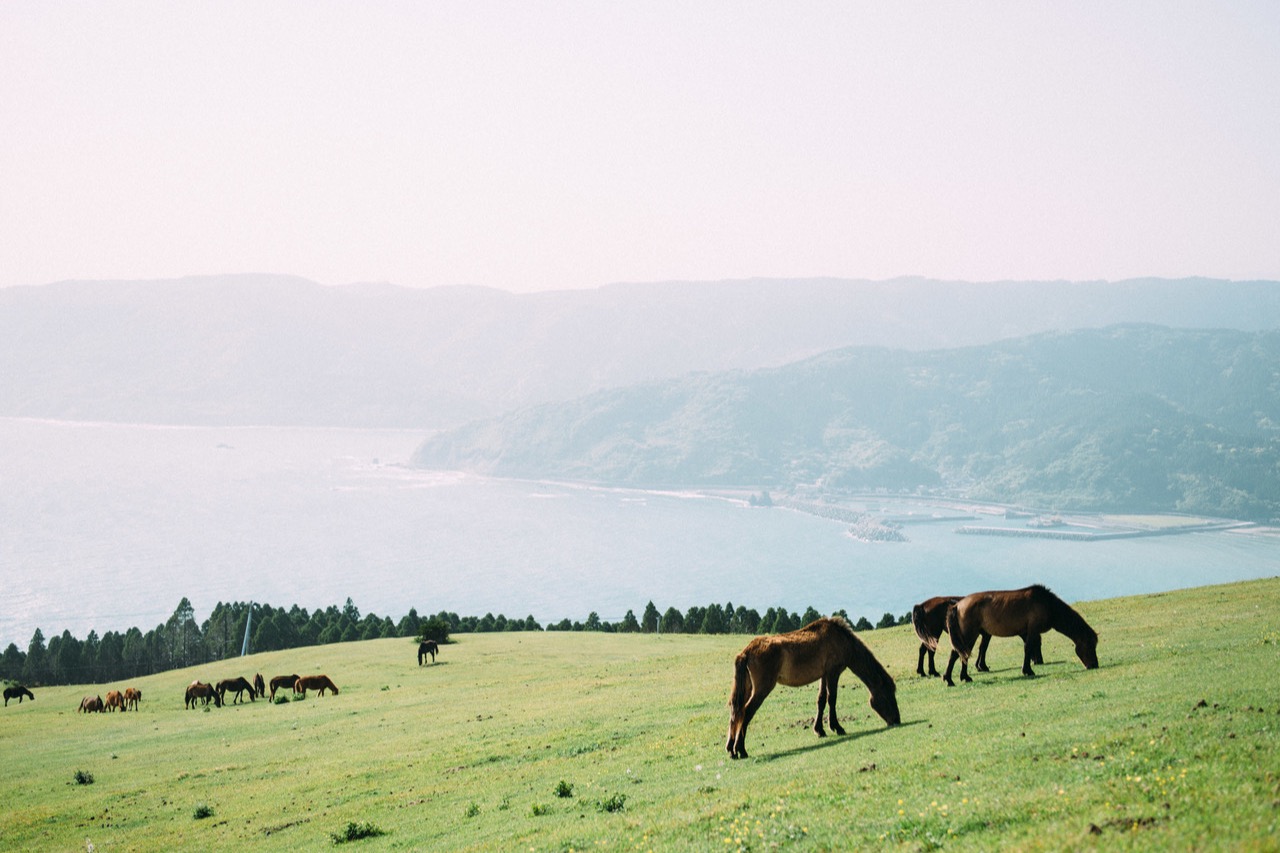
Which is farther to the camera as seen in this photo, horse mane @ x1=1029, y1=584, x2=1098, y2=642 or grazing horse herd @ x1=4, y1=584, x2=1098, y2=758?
horse mane @ x1=1029, y1=584, x2=1098, y2=642

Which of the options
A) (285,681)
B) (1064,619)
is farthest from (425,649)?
(1064,619)

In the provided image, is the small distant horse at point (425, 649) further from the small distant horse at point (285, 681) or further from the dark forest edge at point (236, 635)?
the dark forest edge at point (236, 635)

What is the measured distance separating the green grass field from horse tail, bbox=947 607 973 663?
3.14 ft

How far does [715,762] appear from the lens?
48.6 ft

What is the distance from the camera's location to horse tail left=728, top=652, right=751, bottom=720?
1428cm

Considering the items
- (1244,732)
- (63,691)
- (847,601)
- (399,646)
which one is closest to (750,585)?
(847,601)

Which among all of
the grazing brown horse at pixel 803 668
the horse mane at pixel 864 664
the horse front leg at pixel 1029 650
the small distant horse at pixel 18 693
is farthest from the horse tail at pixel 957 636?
the small distant horse at pixel 18 693

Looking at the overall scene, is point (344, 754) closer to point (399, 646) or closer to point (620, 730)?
point (620, 730)

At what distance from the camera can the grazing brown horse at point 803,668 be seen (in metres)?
14.3

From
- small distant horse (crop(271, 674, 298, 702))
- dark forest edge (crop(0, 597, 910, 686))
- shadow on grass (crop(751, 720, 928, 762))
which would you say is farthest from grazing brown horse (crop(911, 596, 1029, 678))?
dark forest edge (crop(0, 597, 910, 686))

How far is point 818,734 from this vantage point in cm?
1544

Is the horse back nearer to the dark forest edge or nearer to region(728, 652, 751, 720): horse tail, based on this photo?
region(728, 652, 751, 720): horse tail

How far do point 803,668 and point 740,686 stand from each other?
1215 mm

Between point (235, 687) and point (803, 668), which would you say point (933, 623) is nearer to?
point (803, 668)
